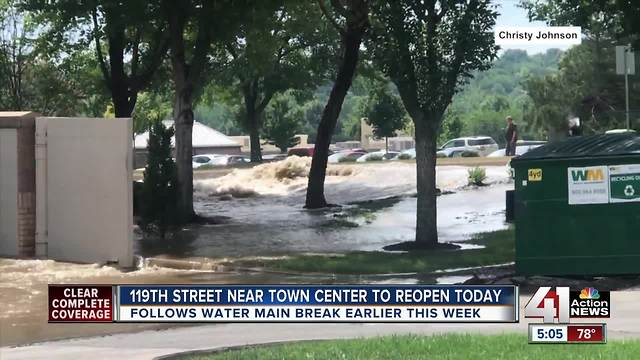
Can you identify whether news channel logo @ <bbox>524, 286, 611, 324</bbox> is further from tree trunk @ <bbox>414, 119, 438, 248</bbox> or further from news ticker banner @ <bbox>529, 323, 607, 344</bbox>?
tree trunk @ <bbox>414, 119, 438, 248</bbox>

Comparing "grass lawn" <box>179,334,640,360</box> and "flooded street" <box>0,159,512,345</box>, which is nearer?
"grass lawn" <box>179,334,640,360</box>

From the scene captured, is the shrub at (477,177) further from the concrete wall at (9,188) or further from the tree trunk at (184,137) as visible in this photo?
the concrete wall at (9,188)

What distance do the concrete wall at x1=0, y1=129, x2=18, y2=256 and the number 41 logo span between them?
9.82 m

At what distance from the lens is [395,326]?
32.2 ft

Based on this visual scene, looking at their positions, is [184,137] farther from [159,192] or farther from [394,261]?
[394,261]

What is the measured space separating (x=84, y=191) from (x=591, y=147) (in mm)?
8185

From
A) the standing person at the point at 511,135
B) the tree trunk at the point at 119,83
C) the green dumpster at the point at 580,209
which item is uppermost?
the tree trunk at the point at 119,83

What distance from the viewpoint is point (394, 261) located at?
15.9 metres

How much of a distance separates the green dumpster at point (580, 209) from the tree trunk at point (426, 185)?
417 cm

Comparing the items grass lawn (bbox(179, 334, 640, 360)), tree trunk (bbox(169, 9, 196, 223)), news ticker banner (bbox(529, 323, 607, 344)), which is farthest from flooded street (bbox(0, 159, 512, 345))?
news ticker banner (bbox(529, 323, 607, 344))

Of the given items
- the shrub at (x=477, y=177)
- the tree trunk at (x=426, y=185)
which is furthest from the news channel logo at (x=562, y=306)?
the shrub at (x=477, y=177)

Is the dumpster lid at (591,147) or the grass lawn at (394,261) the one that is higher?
the dumpster lid at (591,147)

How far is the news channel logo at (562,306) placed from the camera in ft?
28.2

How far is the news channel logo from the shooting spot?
8586mm
